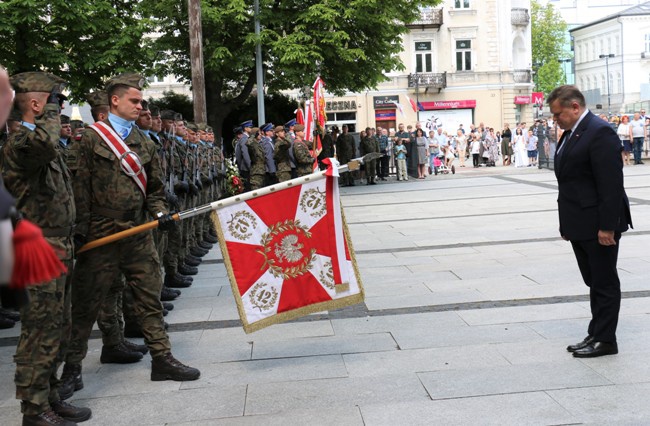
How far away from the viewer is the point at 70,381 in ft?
17.3

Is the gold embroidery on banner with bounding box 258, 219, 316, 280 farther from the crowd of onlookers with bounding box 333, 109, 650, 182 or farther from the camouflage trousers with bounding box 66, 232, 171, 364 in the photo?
the crowd of onlookers with bounding box 333, 109, 650, 182

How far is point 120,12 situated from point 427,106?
98.4 feet

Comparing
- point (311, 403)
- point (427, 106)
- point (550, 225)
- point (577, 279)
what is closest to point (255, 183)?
point (550, 225)

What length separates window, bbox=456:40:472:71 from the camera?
52812 mm

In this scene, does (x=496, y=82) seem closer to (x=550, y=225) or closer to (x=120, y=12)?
(x=120, y=12)

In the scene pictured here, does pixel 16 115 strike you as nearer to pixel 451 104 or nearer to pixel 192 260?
pixel 192 260

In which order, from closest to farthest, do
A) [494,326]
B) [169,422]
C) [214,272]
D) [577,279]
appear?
[169,422] → [494,326] → [577,279] → [214,272]

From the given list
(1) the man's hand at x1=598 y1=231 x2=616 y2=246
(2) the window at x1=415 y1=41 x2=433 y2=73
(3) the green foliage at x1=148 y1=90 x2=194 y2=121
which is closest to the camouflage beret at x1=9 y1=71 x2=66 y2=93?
(1) the man's hand at x1=598 y1=231 x2=616 y2=246

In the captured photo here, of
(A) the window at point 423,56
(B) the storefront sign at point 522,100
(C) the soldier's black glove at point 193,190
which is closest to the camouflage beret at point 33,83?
(C) the soldier's black glove at point 193,190

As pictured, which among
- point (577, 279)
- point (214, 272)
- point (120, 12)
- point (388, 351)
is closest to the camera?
point (388, 351)

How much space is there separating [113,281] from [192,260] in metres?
5.26

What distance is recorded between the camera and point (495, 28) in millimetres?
51938

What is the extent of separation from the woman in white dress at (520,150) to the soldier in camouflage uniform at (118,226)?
2772cm

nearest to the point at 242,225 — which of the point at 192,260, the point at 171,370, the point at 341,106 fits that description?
the point at 171,370
